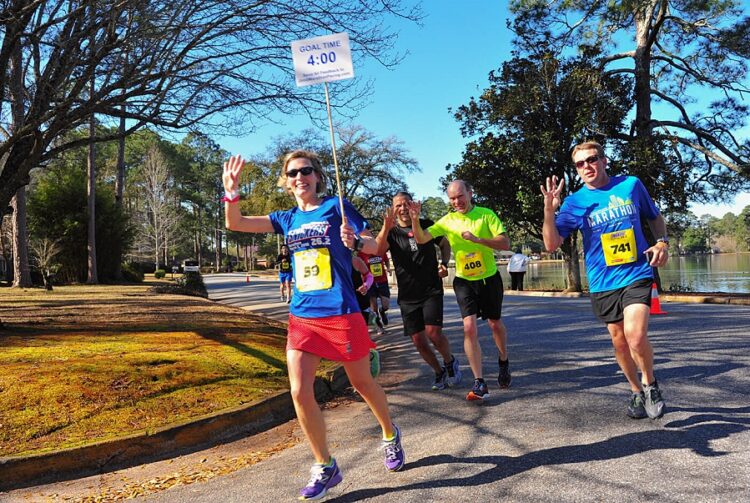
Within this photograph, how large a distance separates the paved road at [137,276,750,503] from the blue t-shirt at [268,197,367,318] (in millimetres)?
1084

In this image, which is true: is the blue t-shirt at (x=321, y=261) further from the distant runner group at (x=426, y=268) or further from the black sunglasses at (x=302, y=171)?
the black sunglasses at (x=302, y=171)

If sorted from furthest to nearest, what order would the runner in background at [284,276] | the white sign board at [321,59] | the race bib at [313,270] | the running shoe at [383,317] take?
the runner in background at [284,276]
the running shoe at [383,317]
the white sign board at [321,59]
the race bib at [313,270]

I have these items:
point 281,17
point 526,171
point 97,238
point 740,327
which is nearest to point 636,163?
point 526,171

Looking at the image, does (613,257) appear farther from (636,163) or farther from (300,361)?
(636,163)

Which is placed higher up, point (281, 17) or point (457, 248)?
point (281, 17)

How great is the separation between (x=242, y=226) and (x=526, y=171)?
1826 cm

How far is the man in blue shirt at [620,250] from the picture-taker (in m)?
3.94

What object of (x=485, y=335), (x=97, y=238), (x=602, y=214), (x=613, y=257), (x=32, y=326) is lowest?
(x=485, y=335)

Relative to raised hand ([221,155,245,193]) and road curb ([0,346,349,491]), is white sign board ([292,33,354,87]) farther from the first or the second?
road curb ([0,346,349,491])

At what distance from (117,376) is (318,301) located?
11.1 ft

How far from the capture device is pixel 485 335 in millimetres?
9555

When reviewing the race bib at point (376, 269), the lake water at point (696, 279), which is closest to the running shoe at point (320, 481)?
the race bib at point (376, 269)

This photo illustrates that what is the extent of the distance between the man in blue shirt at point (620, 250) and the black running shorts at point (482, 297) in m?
0.90

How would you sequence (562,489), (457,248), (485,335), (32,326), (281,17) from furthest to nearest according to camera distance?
(485,335), (32,326), (281,17), (457,248), (562,489)
